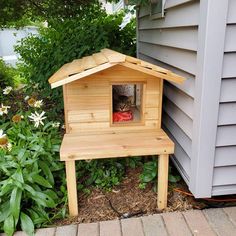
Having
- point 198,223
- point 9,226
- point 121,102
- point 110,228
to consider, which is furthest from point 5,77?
point 198,223

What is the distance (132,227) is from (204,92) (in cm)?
100

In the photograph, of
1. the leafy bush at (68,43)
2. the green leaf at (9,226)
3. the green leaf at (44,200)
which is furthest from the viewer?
the leafy bush at (68,43)

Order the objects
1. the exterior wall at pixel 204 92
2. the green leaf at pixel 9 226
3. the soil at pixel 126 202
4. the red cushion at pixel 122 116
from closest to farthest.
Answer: the exterior wall at pixel 204 92, the green leaf at pixel 9 226, the soil at pixel 126 202, the red cushion at pixel 122 116

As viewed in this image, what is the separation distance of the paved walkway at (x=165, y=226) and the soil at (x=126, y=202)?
75mm

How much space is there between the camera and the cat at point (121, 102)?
2211mm

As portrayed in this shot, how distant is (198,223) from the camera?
6.20 feet

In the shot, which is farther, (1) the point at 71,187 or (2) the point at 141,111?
(2) the point at 141,111

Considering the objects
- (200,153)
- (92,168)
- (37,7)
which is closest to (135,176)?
(92,168)

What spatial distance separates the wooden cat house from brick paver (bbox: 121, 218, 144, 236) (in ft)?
0.77

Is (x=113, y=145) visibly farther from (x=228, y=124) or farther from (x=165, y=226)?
(x=228, y=124)

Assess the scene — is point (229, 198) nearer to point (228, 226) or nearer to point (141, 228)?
point (228, 226)

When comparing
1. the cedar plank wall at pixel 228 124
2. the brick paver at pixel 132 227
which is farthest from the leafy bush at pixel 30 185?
the cedar plank wall at pixel 228 124

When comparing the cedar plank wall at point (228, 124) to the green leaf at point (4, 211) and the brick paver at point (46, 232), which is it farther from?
the green leaf at point (4, 211)

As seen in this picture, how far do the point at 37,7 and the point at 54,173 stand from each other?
127 inches
